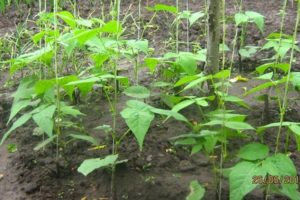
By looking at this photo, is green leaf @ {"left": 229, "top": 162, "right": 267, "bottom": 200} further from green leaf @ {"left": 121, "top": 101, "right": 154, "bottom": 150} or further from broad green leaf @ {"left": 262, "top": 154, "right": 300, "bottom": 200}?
green leaf @ {"left": 121, "top": 101, "right": 154, "bottom": 150}

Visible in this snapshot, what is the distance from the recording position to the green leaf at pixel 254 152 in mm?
1363

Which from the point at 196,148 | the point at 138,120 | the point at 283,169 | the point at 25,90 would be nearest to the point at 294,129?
the point at 283,169

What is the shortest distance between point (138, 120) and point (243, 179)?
366 mm

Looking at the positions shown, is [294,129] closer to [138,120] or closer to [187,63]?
[138,120]

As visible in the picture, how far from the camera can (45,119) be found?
5.02 feet

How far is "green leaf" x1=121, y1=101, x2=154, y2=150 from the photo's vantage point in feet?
4.40

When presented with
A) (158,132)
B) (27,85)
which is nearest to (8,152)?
(27,85)

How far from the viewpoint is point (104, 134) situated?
2045mm

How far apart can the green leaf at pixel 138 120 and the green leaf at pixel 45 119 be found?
0.29 metres

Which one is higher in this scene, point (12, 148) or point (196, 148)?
point (196, 148)

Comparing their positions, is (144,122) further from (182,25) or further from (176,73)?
(182,25)

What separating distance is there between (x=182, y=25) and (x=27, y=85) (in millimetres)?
1810
